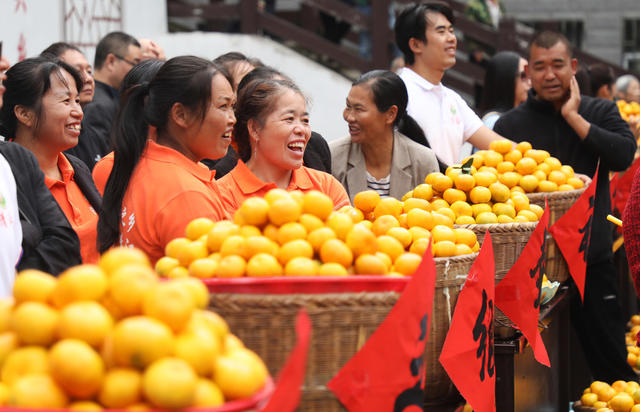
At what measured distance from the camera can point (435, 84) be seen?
470 cm

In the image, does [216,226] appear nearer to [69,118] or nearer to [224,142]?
[224,142]

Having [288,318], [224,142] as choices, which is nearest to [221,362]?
[288,318]

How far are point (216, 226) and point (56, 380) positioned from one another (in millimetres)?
764

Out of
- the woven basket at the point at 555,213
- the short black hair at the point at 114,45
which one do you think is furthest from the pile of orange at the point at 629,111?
the short black hair at the point at 114,45

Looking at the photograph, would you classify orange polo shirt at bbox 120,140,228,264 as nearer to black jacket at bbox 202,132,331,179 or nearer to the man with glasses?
black jacket at bbox 202,132,331,179

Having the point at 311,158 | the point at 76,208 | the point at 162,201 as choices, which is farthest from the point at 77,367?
the point at 311,158

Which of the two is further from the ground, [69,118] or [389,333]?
[69,118]

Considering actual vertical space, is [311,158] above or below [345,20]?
below

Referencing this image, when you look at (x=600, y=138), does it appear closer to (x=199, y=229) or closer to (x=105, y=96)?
(x=105, y=96)

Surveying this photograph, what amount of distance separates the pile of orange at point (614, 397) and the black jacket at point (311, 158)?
1800 millimetres

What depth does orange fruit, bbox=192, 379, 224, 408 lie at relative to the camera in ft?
4.29

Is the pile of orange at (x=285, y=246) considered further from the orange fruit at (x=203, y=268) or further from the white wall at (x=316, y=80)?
the white wall at (x=316, y=80)

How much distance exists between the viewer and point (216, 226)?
2041mm

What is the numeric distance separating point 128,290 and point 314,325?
1.77 ft
